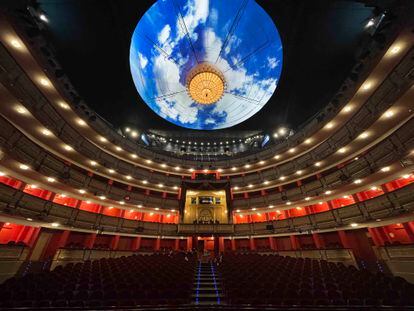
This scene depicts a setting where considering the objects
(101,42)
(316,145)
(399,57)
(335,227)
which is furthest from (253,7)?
(335,227)

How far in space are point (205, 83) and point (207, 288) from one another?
44.1 feet

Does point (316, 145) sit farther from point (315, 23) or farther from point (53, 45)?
point (53, 45)

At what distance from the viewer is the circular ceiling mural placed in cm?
1407

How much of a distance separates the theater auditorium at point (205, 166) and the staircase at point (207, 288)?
9 cm

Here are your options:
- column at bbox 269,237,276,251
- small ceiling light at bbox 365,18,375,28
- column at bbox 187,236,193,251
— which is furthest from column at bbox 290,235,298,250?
small ceiling light at bbox 365,18,375,28

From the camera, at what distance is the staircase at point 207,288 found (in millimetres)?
6340

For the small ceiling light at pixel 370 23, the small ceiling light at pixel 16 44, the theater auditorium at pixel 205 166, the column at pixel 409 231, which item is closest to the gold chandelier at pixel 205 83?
the theater auditorium at pixel 205 166

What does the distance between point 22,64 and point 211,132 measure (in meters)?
20.1

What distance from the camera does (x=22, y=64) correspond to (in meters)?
8.73

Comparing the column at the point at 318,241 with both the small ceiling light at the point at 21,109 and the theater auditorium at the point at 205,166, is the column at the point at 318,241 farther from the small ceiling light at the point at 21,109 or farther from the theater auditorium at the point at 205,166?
the small ceiling light at the point at 21,109

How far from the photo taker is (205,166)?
23250 millimetres

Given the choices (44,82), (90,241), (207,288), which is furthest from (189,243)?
(44,82)

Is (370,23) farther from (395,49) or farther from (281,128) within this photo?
(281,128)

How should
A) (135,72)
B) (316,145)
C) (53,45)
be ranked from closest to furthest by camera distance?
(53,45)
(135,72)
(316,145)
